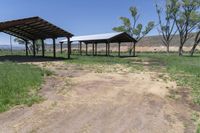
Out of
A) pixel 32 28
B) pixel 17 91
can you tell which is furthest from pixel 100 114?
pixel 32 28

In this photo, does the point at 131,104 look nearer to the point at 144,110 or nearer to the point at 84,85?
the point at 144,110

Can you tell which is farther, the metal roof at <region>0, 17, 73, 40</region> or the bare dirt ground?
the metal roof at <region>0, 17, 73, 40</region>

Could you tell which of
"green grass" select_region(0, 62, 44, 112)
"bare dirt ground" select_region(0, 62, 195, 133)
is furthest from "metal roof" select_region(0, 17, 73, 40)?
"bare dirt ground" select_region(0, 62, 195, 133)

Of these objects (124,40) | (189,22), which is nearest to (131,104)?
(124,40)

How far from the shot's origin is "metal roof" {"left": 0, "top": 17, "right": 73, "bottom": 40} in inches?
716

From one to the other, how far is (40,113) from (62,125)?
2.69ft

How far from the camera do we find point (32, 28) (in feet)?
74.8

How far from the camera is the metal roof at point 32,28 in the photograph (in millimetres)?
18188

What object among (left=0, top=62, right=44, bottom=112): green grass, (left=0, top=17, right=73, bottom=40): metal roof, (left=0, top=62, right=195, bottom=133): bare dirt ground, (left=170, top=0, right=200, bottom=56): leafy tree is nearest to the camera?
(left=0, top=62, right=195, bottom=133): bare dirt ground

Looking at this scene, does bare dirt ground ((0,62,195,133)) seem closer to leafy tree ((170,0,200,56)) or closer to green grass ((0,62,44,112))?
green grass ((0,62,44,112))

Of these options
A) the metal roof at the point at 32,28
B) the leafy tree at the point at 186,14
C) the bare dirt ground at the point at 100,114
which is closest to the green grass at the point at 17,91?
the bare dirt ground at the point at 100,114

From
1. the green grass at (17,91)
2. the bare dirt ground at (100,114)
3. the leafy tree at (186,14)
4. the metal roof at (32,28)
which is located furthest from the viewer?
the leafy tree at (186,14)

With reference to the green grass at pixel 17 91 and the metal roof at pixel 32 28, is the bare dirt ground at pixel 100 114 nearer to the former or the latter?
the green grass at pixel 17 91

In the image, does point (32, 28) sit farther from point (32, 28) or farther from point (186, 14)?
point (186, 14)
